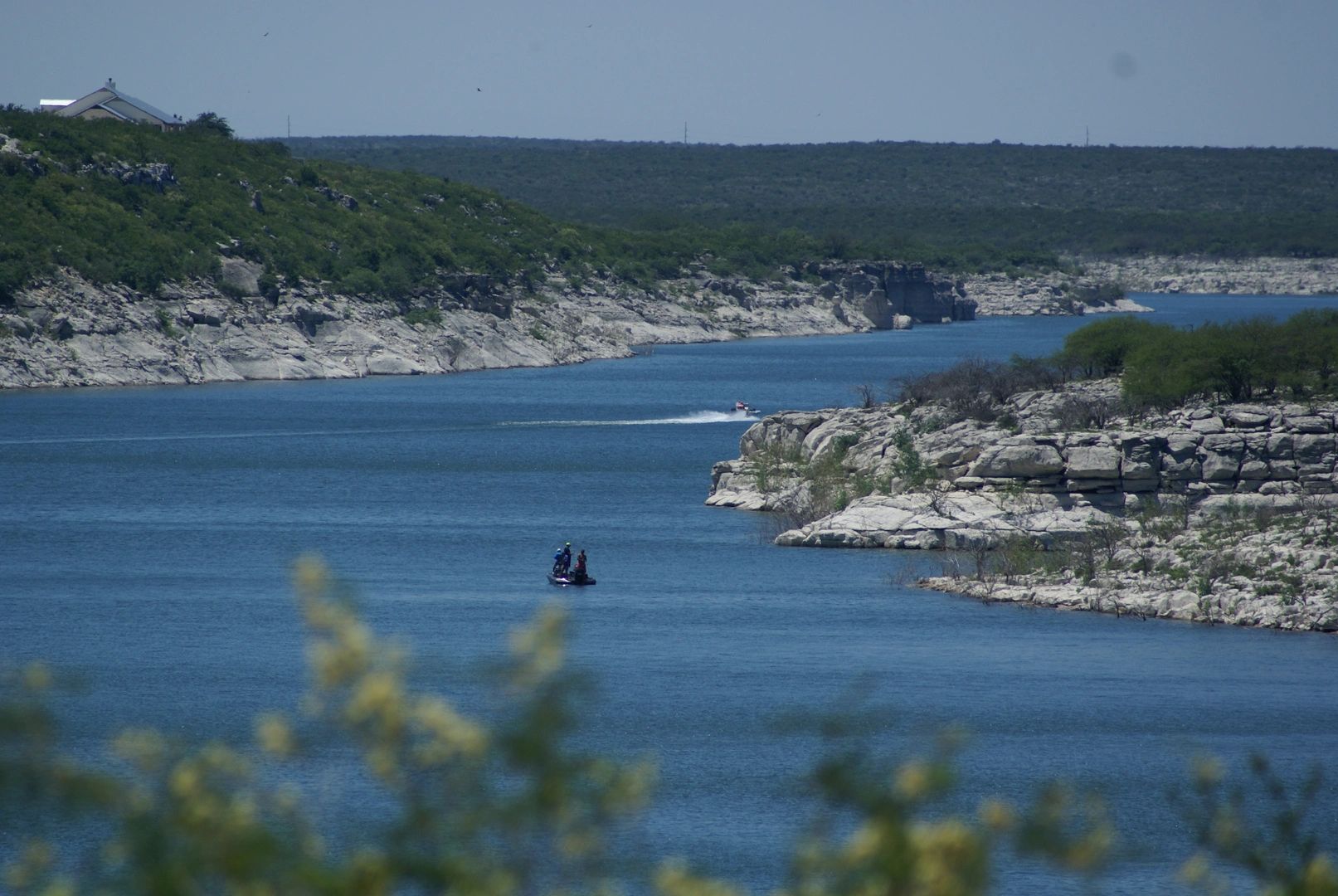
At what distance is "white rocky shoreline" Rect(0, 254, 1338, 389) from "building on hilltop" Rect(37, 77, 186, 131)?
25.7 meters

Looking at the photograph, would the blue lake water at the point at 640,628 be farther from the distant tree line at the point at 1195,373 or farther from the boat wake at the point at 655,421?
the distant tree line at the point at 1195,373

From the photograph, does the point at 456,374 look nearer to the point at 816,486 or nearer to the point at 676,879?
the point at 816,486

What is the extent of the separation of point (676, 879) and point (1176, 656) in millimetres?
23008

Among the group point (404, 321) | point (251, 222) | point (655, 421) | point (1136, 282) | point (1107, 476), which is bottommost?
point (1136, 282)

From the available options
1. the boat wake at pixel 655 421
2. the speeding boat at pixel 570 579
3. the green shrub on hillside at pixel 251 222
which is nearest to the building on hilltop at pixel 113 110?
the green shrub on hillside at pixel 251 222

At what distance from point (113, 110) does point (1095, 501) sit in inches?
3693

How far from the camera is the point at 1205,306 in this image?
514 feet

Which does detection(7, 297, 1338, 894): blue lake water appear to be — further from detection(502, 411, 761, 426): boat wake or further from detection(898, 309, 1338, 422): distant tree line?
detection(898, 309, 1338, 422): distant tree line

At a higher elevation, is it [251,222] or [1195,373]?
[251,222]

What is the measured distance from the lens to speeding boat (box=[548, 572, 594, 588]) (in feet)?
108

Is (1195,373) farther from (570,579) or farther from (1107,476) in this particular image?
(570,579)

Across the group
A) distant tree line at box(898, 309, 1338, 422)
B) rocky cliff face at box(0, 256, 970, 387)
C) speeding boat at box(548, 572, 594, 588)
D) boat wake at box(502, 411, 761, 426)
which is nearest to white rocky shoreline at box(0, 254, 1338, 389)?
rocky cliff face at box(0, 256, 970, 387)

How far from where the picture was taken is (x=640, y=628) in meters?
29.2

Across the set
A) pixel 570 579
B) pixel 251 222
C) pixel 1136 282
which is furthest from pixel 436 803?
pixel 1136 282
